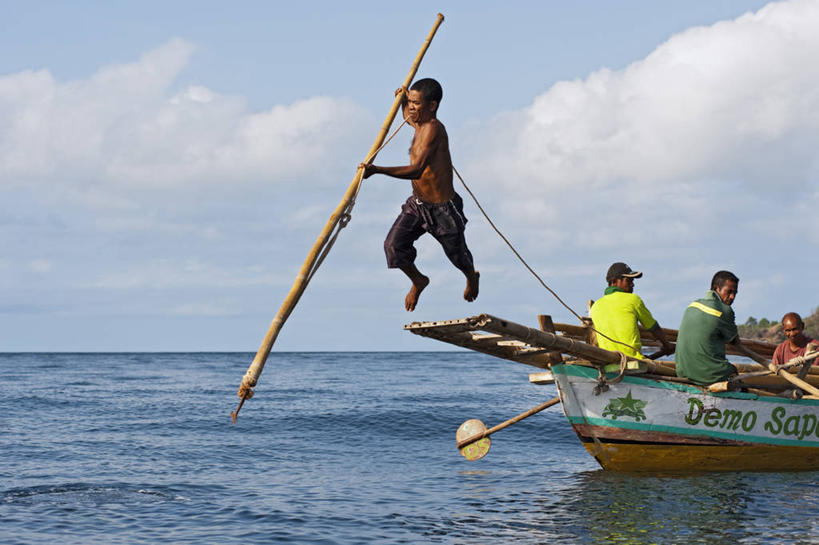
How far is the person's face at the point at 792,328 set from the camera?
1235cm

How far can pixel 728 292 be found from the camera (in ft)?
35.3

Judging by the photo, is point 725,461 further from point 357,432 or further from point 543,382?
point 357,432

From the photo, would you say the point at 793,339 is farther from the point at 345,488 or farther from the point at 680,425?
the point at 345,488

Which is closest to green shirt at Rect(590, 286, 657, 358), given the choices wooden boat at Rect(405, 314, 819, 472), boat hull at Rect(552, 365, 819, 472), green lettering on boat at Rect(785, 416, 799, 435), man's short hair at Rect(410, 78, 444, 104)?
wooden boat at Rect(405, 314, 819, 472)

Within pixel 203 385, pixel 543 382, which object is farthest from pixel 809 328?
pixel 543 382

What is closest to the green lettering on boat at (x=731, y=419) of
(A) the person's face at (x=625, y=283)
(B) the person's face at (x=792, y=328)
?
(B) the person's face at (x=792, y=328)

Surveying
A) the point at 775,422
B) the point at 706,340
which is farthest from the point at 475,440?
the point at 775,422

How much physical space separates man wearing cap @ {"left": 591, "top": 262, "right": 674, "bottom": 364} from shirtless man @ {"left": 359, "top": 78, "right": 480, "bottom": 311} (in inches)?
178

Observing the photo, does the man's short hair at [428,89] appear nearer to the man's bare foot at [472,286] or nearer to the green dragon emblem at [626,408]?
the man's bare foot at [472,286]

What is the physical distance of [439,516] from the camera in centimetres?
1041

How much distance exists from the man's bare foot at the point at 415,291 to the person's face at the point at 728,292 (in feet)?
16.3

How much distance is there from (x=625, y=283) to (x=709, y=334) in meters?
1.21

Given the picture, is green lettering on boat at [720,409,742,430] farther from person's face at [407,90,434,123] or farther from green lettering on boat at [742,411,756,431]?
person's face at [407,90,434,123]

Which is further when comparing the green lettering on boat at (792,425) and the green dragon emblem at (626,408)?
the green lettering on boat at (792,425)
